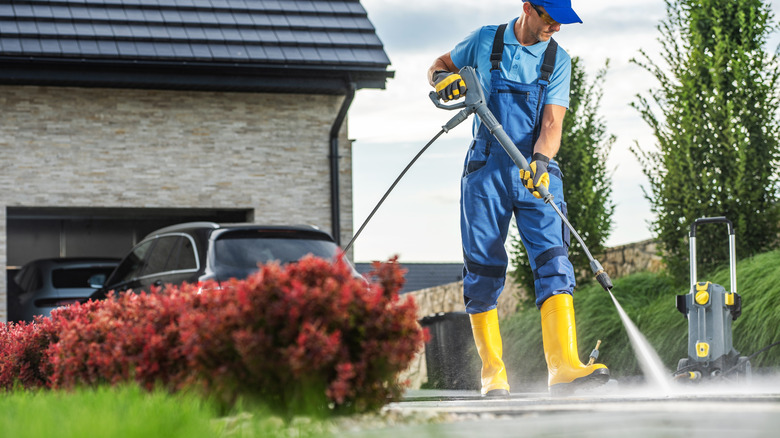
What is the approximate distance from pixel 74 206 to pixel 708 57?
847 cm

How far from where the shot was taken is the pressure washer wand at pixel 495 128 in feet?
20.1

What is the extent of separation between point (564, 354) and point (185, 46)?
8979 mm

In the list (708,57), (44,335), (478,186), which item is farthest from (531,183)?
(708,57)

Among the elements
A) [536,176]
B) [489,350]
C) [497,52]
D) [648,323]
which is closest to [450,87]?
[497,52]

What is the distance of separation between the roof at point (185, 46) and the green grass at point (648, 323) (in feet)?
15.3

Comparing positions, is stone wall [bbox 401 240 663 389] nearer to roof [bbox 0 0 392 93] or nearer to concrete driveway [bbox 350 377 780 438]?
roof [bbox 0 0 392 93]

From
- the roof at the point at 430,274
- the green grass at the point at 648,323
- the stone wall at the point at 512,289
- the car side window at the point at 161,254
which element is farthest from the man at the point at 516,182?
the roof at the point at 430,274

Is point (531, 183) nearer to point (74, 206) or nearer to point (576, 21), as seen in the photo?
point (576, 21)

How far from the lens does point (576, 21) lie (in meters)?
6.13

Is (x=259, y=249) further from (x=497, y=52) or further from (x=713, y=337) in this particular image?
(x=713, y=337)

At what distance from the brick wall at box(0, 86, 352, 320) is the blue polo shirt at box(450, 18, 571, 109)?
7829 millimetres

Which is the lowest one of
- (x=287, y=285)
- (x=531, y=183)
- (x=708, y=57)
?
(x=287, y=285)

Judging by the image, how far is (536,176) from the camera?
6078 millimetres

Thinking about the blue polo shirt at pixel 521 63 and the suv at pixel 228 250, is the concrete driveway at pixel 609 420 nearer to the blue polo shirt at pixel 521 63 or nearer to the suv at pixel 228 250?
the blue polo shirt at pixel 521 63
